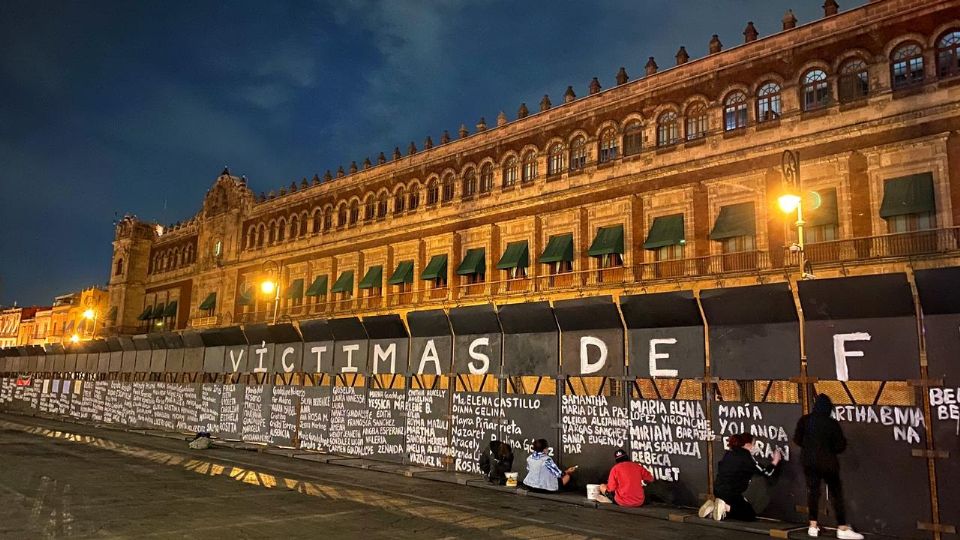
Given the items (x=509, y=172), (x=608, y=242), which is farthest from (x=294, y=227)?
(x=608, y=242)

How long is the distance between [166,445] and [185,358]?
4489mm

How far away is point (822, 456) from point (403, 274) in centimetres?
3028

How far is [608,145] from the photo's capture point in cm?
3081

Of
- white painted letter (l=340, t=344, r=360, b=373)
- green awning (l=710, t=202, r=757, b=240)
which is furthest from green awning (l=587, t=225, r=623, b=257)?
white painted letter (l=340, t=344, r=360, b=373)

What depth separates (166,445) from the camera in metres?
21.1

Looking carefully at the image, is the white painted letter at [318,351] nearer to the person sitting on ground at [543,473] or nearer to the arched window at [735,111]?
the person sitting on ground at [543,473]

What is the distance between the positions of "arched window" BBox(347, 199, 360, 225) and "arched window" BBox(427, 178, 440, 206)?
6790mm

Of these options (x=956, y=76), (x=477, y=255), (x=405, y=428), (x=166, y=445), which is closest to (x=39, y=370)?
(x=166, y=445)

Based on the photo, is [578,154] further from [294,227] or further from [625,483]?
[294,227]

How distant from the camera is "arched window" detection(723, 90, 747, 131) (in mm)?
26688

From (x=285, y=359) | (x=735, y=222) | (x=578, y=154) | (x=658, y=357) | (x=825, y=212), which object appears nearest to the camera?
(x=658, y=357)

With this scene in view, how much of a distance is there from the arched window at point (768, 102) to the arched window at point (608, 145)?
21.5 feet

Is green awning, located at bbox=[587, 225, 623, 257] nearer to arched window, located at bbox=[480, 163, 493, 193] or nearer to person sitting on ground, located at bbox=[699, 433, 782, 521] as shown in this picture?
arched window, located at bbox=[480, 163, 493, 193]

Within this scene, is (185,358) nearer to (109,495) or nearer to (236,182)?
(109,495)
